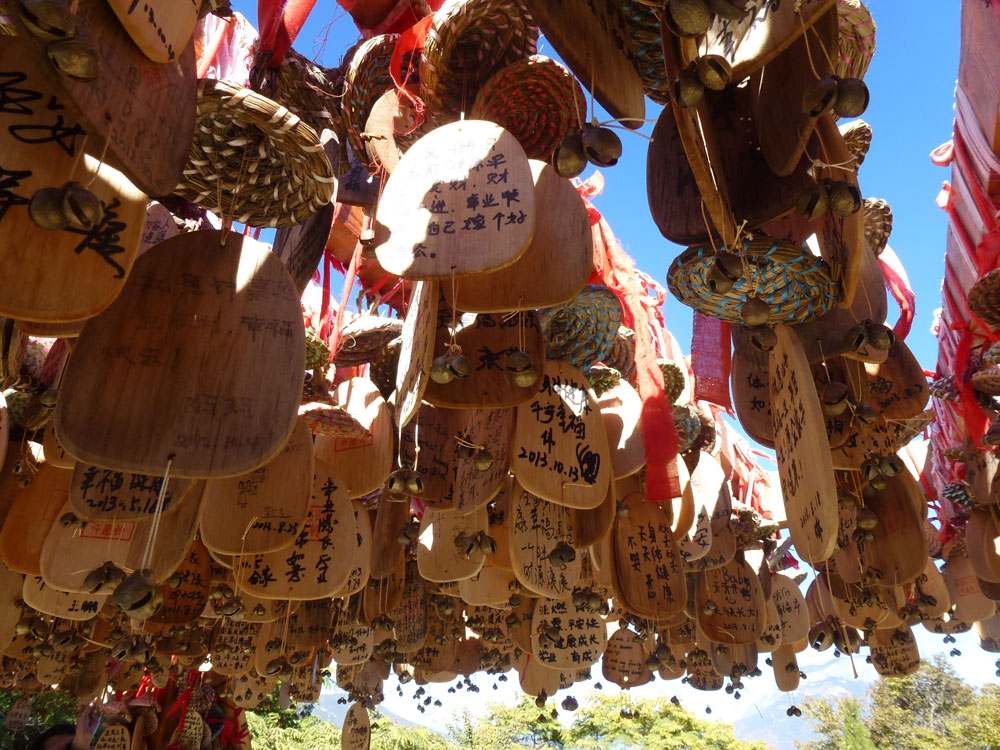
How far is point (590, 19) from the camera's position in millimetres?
677

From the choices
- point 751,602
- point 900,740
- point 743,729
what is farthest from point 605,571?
point 743,729

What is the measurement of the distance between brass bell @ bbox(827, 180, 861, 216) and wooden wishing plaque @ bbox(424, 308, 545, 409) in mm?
452

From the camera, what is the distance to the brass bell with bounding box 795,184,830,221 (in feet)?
2.26

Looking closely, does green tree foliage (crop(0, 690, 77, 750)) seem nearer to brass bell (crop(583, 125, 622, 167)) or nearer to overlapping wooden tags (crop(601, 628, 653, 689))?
overlapping wooden tags (crop(601, 628, 653, 689))

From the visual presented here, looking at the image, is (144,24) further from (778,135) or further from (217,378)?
(778,135)

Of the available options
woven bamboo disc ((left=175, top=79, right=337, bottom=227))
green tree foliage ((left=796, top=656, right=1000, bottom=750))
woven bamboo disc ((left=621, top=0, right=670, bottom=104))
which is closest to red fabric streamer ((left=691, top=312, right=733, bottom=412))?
woven bamboo disc ((left=621, top=0, right=670, bottom=104))

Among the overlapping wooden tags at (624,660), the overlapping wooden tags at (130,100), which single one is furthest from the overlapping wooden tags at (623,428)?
the overlapping wooden tags at (624,660)

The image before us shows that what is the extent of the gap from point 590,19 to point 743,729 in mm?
83219

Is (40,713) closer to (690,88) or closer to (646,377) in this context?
(646,377)

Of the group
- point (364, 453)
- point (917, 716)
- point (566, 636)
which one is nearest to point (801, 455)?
point (364, 453)

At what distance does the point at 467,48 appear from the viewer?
0.98 metres

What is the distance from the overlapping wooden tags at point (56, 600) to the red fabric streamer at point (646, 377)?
120 centimetres

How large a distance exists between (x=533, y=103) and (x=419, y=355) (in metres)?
Result: 0.43

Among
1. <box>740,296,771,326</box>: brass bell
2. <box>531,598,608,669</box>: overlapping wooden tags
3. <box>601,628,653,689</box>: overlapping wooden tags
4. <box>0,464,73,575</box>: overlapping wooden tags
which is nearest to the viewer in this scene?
<box>740,296,771,326</box>: brass bell
